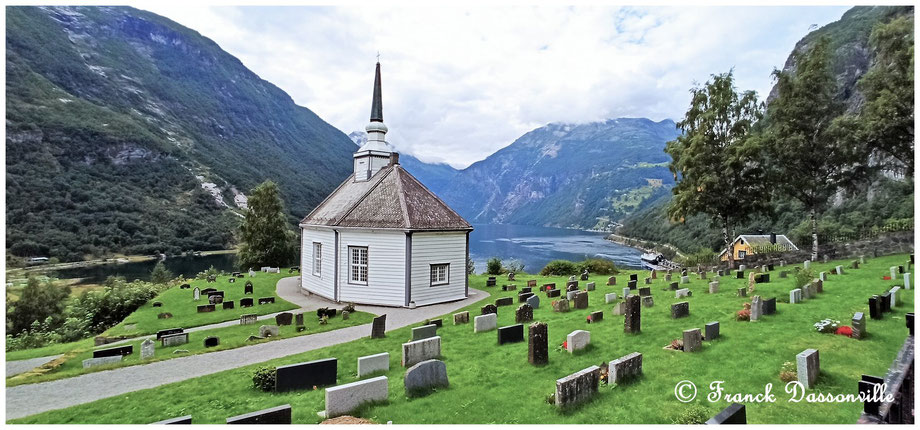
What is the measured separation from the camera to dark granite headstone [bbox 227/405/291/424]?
641cm

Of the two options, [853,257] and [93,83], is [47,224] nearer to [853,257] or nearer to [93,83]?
[93,83]

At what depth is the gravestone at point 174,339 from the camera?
14.1m

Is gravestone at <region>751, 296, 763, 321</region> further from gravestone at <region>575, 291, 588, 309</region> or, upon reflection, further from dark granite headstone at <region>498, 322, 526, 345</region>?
dark granite headstone at <region>498, 322, 526, 345</region>

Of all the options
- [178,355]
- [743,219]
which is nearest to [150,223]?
[178,355]

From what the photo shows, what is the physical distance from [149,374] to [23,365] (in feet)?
16.9

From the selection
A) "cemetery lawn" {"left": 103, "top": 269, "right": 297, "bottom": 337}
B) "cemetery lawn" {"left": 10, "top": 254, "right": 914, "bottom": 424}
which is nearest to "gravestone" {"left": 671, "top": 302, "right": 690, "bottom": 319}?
"cemetery lawn" {"left": 10, "top": 254, "right": 914, "bottom": 424}

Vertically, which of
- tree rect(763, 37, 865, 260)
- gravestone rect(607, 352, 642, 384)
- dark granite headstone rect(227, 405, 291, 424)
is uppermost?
tree rect(763, 37, 865, 260)

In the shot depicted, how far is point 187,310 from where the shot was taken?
20734mm

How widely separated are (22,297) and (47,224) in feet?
253

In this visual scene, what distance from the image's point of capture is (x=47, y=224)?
280ft

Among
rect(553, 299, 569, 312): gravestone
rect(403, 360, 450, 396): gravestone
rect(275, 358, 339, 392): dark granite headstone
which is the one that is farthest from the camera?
rect(553, 299, 569, 312): gravestone

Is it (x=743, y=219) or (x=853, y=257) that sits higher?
(x=743, y=219)

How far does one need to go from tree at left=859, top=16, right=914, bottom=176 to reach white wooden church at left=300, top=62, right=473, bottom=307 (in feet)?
70.1

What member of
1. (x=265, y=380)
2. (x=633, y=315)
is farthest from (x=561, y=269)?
(x=265, y=380)
